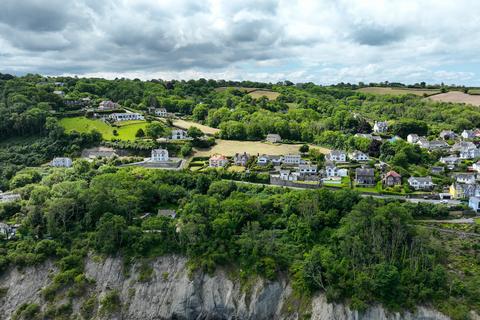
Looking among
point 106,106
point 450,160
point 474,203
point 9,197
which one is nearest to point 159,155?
point 9,197

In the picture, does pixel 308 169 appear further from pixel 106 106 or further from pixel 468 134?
pixel 106 106

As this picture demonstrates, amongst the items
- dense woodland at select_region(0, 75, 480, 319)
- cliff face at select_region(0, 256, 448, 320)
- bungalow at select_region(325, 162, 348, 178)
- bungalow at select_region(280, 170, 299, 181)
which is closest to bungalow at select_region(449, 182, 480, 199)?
dense woodland at select_region(0, 75, 480, 319)

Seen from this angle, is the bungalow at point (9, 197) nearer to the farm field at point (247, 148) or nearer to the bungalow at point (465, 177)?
the farm field at point (247, 148)

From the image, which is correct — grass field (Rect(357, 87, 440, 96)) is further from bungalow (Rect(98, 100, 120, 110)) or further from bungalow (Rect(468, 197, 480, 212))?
bungalow (Rect(98, 100, 120, 110))

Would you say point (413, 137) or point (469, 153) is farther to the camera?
point (413, 137)


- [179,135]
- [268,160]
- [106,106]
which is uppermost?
[106,106]

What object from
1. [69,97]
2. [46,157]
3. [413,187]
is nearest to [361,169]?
[413,187]
